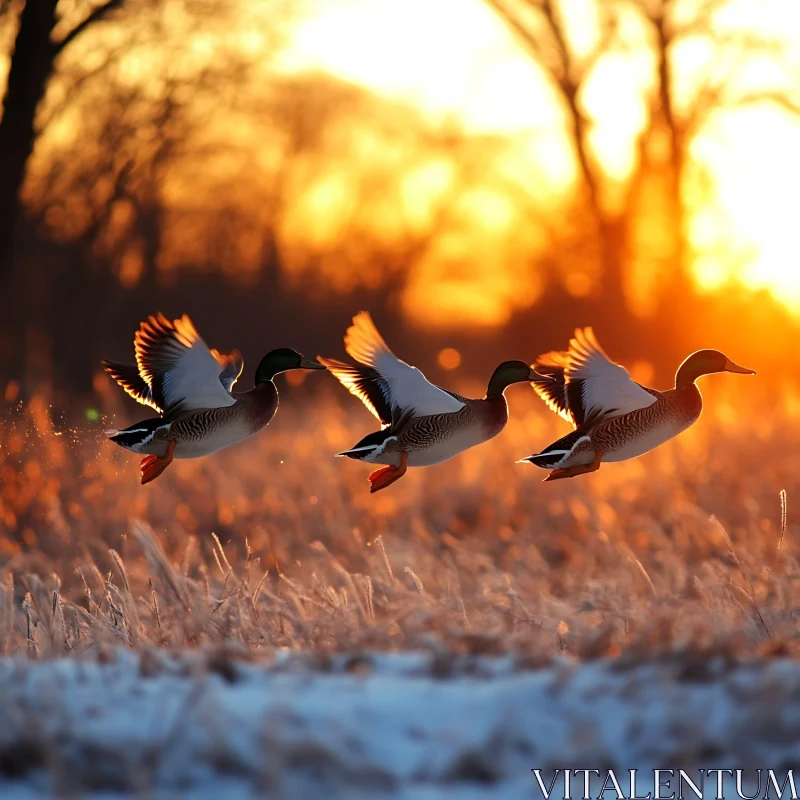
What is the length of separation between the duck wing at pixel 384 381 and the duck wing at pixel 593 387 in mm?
354

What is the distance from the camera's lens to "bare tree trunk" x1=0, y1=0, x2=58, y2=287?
7.38 metres

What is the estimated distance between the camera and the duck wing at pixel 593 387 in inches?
127

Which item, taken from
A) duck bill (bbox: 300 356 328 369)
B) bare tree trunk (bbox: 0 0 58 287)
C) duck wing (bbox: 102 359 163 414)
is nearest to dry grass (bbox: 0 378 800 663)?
bare tree trunk (bbox: 0 0 58 287)

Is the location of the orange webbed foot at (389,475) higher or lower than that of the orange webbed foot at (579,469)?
higher

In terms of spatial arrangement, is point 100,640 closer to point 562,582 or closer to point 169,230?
point 562,582

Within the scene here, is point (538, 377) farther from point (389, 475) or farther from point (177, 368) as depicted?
point (177, 368)

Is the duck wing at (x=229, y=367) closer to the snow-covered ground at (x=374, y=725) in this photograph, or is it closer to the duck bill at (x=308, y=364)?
the duck bill at (x=308, y=364)

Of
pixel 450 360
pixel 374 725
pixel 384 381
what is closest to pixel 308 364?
pixel 384 381

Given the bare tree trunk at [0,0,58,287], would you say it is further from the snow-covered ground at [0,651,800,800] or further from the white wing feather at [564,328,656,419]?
the white wing feather at [564,328,656,419]

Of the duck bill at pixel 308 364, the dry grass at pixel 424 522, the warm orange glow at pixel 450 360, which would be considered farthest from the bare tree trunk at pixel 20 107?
the duck bill at pixel 308 364

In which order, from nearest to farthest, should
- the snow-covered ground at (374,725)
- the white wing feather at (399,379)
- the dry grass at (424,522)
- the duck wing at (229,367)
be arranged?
the snow-covered ground at (374,725)
the white wing feather at (399,379)
the duck wing at (229,367)
the dry grass at (424,522)

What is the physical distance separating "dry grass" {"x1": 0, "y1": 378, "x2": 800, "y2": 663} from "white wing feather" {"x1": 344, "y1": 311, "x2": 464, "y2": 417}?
2.11 metres

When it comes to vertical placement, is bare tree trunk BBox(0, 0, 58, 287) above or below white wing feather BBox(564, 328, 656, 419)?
above

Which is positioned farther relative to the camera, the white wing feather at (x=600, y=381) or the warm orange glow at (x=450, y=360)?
the warm orange glow at (x=450, y=360)
